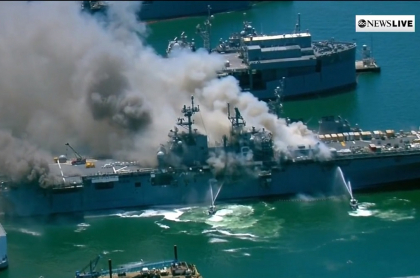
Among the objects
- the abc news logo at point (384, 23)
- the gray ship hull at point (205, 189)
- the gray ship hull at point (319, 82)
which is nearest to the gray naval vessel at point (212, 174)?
the gray ship hull at point (205, 189)

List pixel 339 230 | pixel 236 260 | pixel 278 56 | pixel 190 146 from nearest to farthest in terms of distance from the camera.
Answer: pixel 236 260, pixel 339 230, pixel 190 146, pixel 278 56

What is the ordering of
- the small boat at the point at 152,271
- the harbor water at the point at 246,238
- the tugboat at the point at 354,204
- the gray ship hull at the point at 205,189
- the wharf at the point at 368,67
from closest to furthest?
the small boat at the point at 152,271 → the harbor water at the point at 246,238 → the tugboat at the point at 354,204 → the gray ship hull at the point at 205,189 → the wharf at the point at 368,67

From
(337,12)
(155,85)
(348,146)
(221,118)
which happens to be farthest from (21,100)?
(337,12)

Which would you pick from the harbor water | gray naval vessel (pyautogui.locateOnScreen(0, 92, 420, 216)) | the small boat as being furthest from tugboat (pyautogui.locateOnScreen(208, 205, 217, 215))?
the small boat

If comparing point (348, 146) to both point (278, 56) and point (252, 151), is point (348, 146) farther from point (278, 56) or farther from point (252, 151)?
point (278, 56)

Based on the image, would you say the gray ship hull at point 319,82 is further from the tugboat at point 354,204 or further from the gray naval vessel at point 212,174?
the tugboat at point 354,204

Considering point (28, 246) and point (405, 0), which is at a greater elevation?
point (405, 0)
